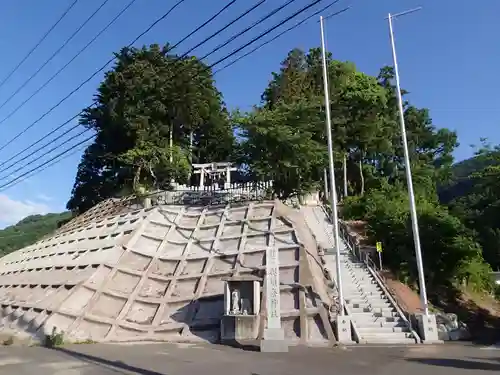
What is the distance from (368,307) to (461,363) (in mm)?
5815

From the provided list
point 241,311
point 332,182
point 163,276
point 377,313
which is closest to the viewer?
point 241,311

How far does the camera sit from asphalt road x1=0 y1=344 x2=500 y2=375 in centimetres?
877

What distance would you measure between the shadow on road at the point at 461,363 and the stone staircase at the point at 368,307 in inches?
138

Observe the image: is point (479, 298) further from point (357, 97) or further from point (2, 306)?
point (2, 306)

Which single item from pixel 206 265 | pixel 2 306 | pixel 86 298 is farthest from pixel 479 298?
pixel 2 306

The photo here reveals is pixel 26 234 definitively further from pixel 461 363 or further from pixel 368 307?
pixel 461 363

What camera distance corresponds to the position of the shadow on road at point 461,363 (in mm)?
9164

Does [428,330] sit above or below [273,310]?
below

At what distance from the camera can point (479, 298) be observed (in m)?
19.1

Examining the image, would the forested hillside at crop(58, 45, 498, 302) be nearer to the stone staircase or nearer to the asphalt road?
the stone staircase

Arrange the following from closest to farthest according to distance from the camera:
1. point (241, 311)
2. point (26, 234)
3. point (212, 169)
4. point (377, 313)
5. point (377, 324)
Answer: point (241, 311) < point (377, 324) < point (377, 313) < point (212, 169) < point (26, 234)

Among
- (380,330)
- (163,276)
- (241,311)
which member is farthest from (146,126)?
(380,330)

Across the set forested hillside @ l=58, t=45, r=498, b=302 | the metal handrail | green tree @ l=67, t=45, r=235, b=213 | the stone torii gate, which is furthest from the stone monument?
the stone torii gate

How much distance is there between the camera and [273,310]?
14.4 meters
